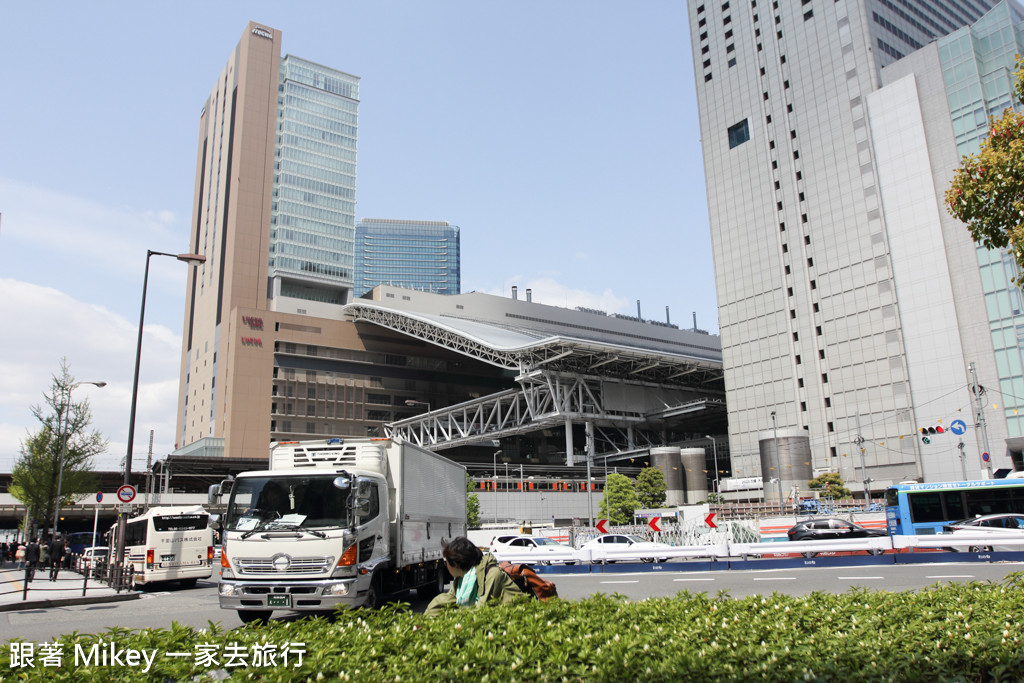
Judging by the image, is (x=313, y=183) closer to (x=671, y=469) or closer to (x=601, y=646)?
(x=671, y=469)

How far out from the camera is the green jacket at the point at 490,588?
23.7 ft

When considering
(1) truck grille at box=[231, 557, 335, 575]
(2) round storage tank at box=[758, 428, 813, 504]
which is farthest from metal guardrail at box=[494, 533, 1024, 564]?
(2) round storage tank at box=[758, 428, 813, 504]

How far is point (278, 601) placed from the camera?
11.9 metres

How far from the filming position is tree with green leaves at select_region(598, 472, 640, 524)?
2576 inches

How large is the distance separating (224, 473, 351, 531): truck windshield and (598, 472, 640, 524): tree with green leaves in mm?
54255

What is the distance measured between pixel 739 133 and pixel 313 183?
57244 millimetres

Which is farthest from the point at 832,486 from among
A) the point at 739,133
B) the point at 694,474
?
the point at 739,133

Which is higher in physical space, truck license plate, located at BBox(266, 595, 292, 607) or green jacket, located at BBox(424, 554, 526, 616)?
green jacket, located at BBox(424, 554, 526, 616)

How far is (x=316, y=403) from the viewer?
8988 cm

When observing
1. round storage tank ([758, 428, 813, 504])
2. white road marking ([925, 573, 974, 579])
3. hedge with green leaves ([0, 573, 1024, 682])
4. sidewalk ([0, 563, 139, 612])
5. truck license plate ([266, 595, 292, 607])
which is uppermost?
round storage tank ([758, 428, 813, 504])

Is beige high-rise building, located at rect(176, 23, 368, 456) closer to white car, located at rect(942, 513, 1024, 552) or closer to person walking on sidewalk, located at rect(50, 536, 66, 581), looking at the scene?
person walking on sidewalk, located at rect(50, 536, 66, 581)

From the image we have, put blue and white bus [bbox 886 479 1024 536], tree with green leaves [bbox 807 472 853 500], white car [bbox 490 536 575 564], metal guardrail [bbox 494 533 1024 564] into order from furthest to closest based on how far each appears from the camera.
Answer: tree with green leaves [bbox 807 472 853 500]
white car [bbox 490 536 575 564]
blue and white bus [bbox 886 479 1024 536]
metal guardrail [bbox 494 533 1024 564]

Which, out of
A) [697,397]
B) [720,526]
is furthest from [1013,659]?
[697,397]

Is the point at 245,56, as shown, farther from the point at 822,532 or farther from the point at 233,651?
the point at 233,651
